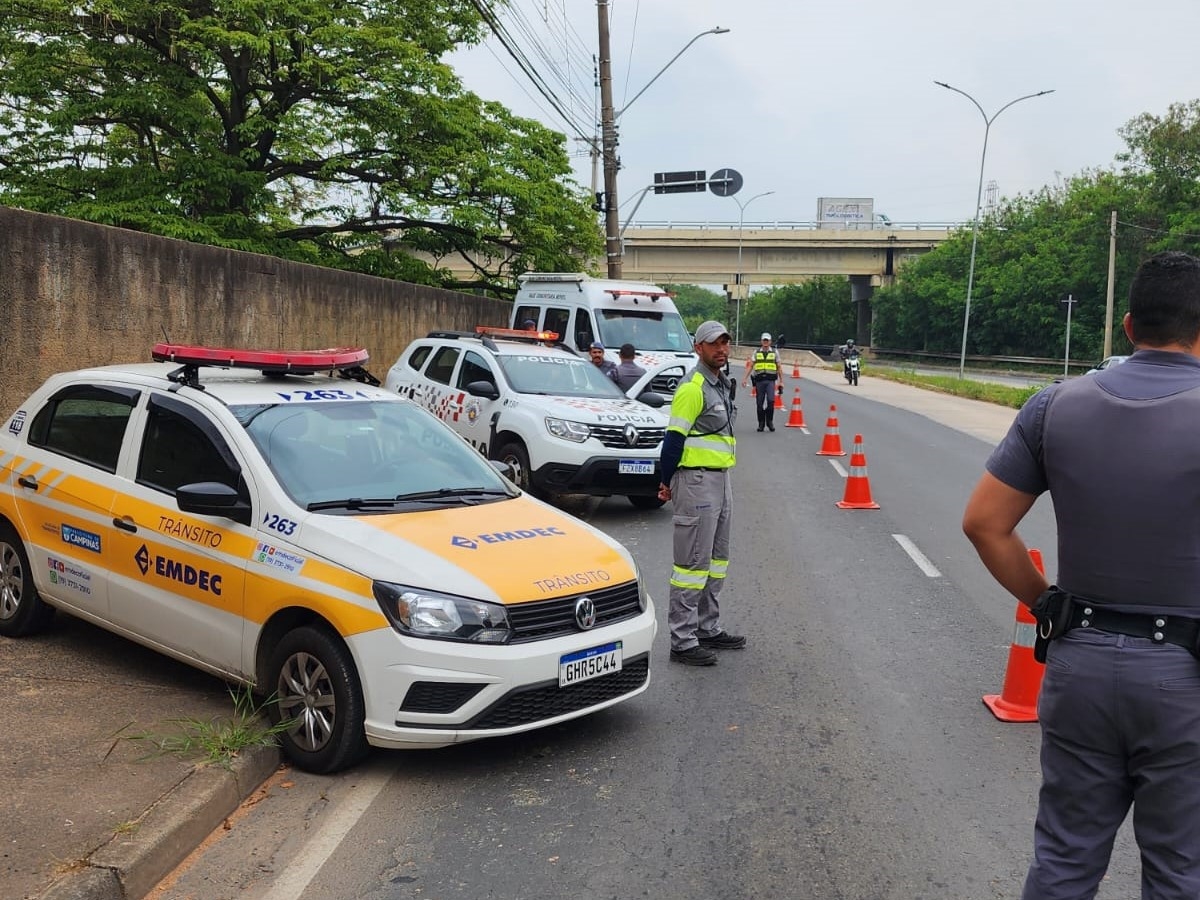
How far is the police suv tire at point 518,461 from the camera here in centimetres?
1121

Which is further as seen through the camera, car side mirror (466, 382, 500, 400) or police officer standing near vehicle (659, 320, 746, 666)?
car side mirror (466, 382, 500, 400)

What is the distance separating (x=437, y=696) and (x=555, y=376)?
7812 millimetres

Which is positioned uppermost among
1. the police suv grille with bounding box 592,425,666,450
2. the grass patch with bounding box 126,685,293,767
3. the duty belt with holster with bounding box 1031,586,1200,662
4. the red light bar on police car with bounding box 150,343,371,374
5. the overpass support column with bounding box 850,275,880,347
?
the overpass support column with bounding box 850,275,880,347

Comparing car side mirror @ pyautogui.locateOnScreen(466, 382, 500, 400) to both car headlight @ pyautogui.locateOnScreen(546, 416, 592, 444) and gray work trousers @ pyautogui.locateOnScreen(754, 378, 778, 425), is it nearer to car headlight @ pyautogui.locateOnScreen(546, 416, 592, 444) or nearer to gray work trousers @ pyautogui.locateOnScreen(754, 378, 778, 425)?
car headlight @ pyautogui.locateOnScreen(546, 416, 592, 444)

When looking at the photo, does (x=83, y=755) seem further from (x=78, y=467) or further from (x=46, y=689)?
(x=78, y=467)

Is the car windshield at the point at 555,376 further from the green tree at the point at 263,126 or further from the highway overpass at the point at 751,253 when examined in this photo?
the highway overpass at the point at 751,253

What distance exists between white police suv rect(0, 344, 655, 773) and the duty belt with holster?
7.96 ft

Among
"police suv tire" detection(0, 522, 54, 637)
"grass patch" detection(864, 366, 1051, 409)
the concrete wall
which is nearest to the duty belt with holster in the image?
"police suv tire" detection(0, 522, 54, 637)

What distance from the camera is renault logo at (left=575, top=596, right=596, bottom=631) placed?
5.03m

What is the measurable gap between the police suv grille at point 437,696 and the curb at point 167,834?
716 millimetres

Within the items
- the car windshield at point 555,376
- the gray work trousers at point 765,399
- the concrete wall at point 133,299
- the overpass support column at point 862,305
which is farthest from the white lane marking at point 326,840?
the overpass support column at point 862,305

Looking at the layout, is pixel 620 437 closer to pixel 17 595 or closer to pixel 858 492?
pixel 858 492

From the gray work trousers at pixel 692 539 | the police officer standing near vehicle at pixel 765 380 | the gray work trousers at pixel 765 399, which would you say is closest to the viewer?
the gray work trousers at pixel 692 539

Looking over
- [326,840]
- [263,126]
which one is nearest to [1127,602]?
[326,840]
